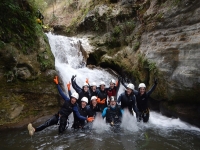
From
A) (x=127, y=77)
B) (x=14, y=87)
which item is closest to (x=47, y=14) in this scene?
(x=127, y=77)

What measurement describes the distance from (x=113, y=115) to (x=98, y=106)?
0.86m

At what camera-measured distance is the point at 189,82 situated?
6.51 m

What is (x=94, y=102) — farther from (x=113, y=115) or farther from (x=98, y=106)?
(x=113, y=115)

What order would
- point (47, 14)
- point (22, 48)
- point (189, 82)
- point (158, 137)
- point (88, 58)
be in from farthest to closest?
point (47, 14) → point (88, 58) → point (22, 48) → point (189, 82) → point (158, 137)

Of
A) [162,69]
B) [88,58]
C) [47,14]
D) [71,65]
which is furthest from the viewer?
[47,14]

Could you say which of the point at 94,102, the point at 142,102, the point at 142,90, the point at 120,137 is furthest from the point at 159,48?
the point at 120,137

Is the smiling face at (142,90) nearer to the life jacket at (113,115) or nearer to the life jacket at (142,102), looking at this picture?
the life jacket at (142,102)

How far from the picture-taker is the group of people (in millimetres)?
6258

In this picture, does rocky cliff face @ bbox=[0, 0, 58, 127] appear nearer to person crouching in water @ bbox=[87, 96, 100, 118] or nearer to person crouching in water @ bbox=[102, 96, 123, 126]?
person crouching in water @ bbox=[87, 96, 100, 118]

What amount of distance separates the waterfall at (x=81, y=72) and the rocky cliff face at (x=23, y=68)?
4.39 feet

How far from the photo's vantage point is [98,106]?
24.3ft

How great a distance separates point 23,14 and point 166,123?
24.2 ft

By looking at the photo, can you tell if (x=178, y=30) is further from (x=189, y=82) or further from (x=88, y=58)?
(x=88, y=58)

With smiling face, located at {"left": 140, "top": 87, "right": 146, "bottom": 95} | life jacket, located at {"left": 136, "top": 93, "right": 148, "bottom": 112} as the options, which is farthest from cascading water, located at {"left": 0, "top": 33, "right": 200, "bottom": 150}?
smiling face, located at {"left": 140, "top": 87, "right": 146, "bottom": 95}
